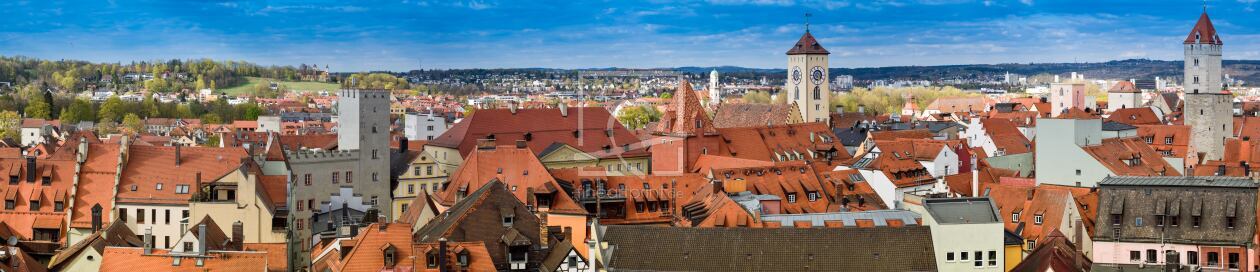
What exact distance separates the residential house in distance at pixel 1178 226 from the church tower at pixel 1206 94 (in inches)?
2307

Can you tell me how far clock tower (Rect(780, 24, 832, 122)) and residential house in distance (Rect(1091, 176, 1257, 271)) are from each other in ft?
284

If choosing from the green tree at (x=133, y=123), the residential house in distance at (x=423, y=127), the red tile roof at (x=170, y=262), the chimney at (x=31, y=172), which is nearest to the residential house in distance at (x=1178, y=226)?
the red tile roof at (x=170, y=262)

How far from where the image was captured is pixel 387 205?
8919 centimetres

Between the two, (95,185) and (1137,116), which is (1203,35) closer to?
(1137,116)

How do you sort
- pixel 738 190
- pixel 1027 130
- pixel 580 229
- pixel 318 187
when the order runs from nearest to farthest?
pixel 580 229
pixel 738 190
pixel 318 187
pixel 1027 130

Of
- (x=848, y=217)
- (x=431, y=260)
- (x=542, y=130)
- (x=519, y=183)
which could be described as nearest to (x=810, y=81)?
(x=542, y=130)

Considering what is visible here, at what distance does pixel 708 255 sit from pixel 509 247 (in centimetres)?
765

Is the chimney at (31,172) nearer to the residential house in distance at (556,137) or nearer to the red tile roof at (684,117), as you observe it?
the residential house in distance at (556,137)

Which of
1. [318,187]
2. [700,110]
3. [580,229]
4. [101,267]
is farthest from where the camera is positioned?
[700,110]

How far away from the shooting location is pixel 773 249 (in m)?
57.1

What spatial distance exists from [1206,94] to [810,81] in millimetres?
40682

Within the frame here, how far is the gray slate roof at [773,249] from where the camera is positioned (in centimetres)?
5603

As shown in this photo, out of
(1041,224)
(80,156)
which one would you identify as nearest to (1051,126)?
(1041,224)

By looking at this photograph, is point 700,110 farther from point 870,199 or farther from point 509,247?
point 509,247
